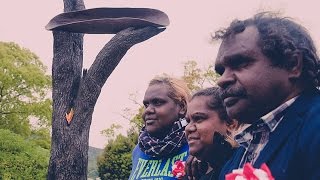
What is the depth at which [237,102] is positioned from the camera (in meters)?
2.02

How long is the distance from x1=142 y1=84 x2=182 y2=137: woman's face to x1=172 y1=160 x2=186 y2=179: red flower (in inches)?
13.2

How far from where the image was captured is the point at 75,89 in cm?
1272

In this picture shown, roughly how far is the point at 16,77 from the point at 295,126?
85.2 feet

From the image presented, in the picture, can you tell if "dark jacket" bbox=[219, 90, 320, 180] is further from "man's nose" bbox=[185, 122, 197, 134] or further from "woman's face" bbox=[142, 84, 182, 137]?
"woman's face" bbox=[142, 84, 182, 137]

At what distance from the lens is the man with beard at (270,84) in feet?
5.93

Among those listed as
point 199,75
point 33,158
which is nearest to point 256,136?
point 33,158

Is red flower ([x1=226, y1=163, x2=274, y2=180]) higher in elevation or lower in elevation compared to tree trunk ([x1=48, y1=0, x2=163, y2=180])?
lower

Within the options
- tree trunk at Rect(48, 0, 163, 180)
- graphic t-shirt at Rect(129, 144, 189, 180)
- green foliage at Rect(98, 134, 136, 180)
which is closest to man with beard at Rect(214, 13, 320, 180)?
graphic t-shirt at Rect(129, 144, 189, 180)

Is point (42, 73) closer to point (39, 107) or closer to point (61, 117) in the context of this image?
point (39, 107)

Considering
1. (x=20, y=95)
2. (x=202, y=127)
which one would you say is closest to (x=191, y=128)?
(x=202, y=127)

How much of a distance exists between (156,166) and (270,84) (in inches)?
72.9

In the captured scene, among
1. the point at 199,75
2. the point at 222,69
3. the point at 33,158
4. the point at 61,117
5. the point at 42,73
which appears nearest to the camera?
the point at 222,69

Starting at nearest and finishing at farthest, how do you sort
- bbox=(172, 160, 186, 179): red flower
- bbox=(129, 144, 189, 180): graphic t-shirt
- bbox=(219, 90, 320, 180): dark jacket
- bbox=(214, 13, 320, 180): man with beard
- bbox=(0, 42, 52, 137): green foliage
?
bbox=(219, 90, 320, 180): dark jacket < bbox=(214, 13, 320, 180): man with beard < bbox=(172, 160, 186, 179): red flower < bbox=(129, 144, 189, 180): graphic t-shirt < bbox=(0, 42, 52, 137): green foliage

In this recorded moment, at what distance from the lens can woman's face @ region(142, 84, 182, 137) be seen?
12.0 ft
